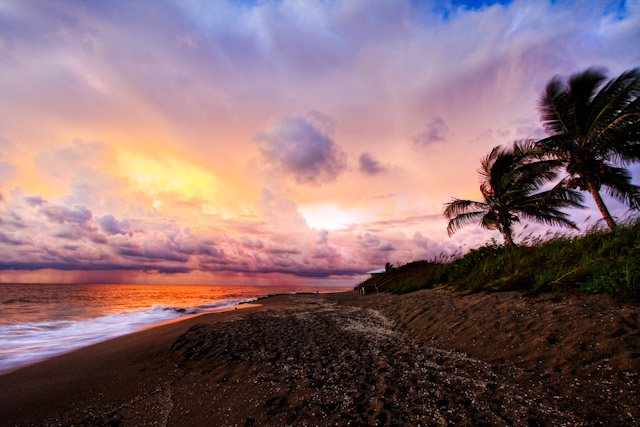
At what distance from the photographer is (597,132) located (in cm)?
1322

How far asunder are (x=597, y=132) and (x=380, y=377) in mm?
17234

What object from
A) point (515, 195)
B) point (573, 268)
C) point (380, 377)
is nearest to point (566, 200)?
point (515, 195)

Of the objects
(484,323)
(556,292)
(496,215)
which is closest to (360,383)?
(484,323)

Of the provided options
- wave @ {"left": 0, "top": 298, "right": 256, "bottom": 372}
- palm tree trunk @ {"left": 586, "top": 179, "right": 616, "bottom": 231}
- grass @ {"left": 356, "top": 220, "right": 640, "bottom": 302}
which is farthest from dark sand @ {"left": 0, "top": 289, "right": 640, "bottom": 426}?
palm tree trunk @ {"left": 586, "top": 179, "right": 616, "bottom": 231}

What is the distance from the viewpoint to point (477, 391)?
12.4ft

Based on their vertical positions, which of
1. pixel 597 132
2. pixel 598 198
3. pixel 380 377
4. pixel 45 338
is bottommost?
pixel 45 338

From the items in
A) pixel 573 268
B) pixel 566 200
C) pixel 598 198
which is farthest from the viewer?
pixel 566 200

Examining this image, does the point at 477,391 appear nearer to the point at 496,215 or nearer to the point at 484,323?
the point at 484,323

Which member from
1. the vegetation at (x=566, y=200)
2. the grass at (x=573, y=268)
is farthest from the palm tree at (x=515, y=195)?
the grass at (x=573, y=268)

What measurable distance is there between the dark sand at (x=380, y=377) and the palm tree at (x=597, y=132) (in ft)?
36.6

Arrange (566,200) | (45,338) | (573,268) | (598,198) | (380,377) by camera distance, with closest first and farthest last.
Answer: (380,377) < (573,268) < (45,338) < (598,198) < (566,200)

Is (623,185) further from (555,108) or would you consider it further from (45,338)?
(45,338)

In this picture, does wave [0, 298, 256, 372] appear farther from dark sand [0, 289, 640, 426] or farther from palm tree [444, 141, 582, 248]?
palm tree [444, 141, 582, 248]

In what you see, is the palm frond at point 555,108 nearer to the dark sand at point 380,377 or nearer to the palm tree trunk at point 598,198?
the palm tree trunk at point 598,198
